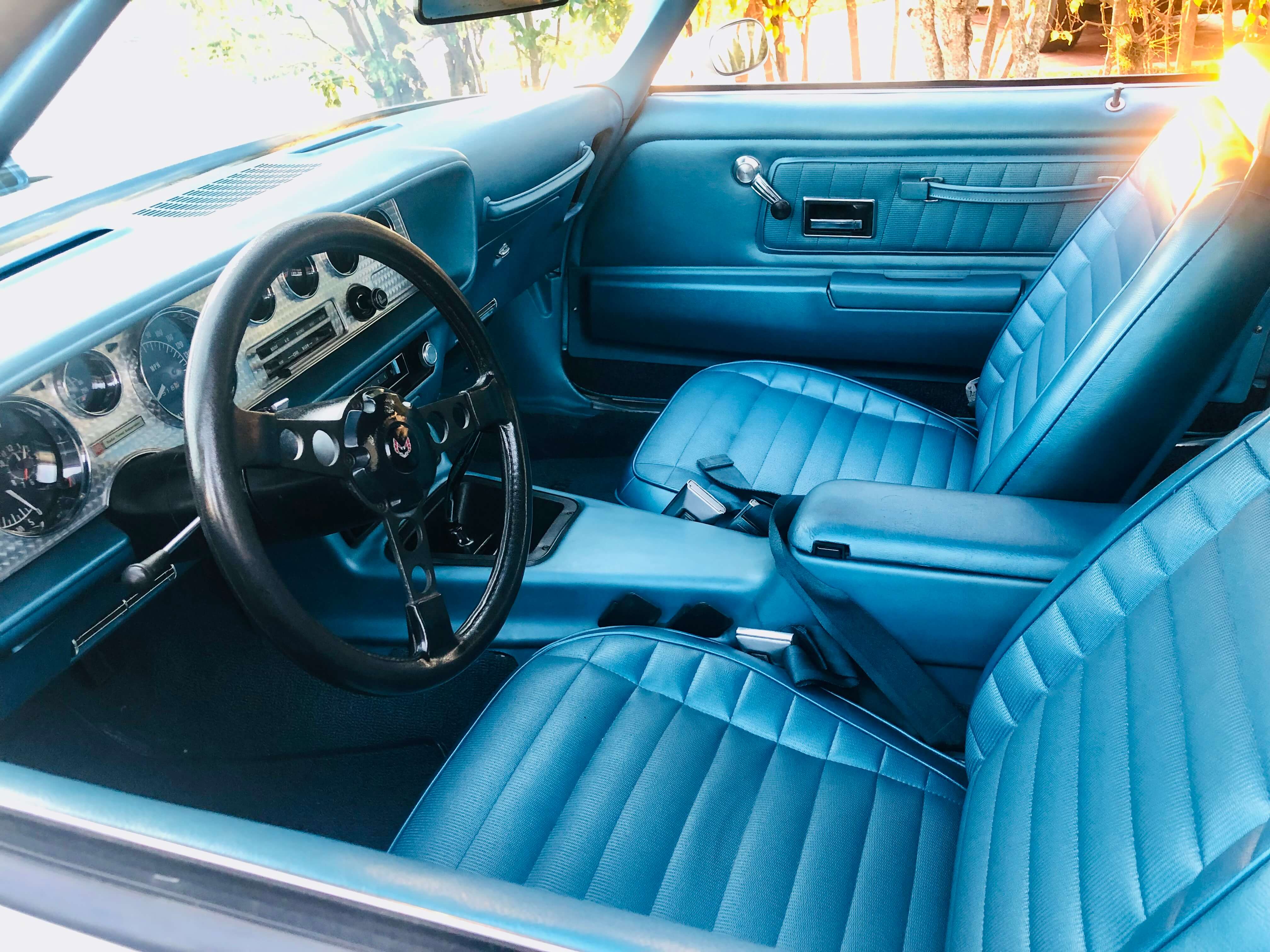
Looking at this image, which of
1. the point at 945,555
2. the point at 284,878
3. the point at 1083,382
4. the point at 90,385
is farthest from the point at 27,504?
the point at 1083,382

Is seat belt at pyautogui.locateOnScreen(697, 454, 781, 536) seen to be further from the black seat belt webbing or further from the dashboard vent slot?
the dashboard vent slot

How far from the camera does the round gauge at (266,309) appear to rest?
1282 mm

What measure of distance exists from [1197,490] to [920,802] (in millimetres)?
449

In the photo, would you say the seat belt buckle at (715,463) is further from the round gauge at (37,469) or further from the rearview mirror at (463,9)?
the round gauge at (37,469)

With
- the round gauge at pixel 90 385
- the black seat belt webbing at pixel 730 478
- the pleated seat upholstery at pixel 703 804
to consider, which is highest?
the round gauge at pixel 90 385

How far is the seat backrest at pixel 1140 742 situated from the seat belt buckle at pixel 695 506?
702mm

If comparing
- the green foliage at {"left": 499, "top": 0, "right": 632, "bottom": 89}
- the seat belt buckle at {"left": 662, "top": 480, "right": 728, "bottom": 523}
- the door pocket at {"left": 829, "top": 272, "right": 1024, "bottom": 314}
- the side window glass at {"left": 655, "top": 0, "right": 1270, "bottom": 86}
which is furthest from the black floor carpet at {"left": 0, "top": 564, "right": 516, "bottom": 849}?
the side window glass at {"left": 655, "top": 0, "right": 1270, "bottom": 86}

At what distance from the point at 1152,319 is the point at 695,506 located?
787 millimetres

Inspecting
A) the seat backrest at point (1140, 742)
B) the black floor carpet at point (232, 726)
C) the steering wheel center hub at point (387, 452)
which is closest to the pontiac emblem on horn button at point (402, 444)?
the steering wheel center hub at point (387, 452)

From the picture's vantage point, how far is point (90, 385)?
1.04 meters

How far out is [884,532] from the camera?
1.22 m

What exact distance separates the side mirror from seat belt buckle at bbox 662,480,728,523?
0.96 m

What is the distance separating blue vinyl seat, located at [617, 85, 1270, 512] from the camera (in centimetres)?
118

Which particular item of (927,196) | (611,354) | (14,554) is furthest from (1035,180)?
(14,554)
